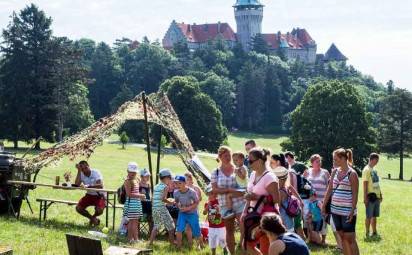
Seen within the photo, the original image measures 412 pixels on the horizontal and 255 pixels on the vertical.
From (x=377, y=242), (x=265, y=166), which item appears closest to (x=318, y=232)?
(x=377, y=242)

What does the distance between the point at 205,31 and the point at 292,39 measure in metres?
27.9

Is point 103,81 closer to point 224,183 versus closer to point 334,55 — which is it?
point 334,55

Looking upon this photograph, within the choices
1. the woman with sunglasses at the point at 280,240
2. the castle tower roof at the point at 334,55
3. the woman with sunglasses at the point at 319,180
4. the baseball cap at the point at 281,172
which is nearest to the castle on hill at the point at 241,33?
the castle tower roof at the point at 334,55

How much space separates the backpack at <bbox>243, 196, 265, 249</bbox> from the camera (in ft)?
28.4

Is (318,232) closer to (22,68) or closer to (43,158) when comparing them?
(43,158)

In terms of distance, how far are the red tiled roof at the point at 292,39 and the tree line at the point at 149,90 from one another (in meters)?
53.7

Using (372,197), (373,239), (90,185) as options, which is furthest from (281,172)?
(90,185)

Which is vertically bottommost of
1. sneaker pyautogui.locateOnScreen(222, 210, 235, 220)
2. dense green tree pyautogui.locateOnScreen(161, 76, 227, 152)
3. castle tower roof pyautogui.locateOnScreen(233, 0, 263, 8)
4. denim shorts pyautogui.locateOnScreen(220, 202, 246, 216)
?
sneaker pyautogui.locateOnScreen(222, 210, 235, 220)

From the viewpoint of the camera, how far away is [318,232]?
13.4 m

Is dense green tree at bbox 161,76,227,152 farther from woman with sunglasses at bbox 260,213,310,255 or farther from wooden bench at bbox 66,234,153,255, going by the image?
woman with sunglasses at bbox 260,213,310,255

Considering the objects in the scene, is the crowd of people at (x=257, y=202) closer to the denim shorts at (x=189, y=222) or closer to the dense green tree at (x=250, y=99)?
the denim shorts at (x=189, y=222)

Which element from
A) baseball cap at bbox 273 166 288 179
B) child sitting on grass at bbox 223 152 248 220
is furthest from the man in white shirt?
baseball cap at bbox 273 166 288 179

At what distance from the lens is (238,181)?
419 inches

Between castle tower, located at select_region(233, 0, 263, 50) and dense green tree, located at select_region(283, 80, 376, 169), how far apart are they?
11932 centimetres
